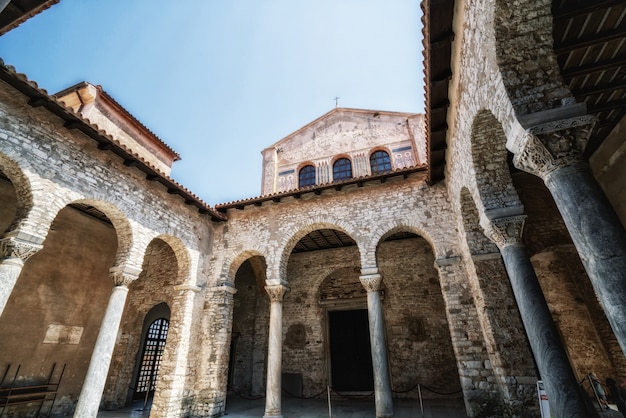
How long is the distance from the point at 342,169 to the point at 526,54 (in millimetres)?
10734

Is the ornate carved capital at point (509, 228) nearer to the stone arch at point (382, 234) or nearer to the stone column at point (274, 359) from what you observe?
the stone arch at point (382, 234)

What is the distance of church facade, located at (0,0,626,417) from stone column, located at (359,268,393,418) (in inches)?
1.6

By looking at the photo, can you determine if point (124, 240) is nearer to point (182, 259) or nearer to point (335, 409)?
point (182, 259)

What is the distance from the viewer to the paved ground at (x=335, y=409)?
7.92 metres

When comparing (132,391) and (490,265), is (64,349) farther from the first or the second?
(490,265)

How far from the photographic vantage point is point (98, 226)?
1055 centimetres

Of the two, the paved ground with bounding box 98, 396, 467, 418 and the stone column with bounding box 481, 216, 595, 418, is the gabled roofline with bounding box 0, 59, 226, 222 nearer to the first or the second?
the paved ground with bounding box 98, 396, 467, 418

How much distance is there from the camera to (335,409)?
8.96 m

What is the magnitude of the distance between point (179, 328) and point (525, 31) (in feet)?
33.9

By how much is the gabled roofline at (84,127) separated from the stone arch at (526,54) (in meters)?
7.95

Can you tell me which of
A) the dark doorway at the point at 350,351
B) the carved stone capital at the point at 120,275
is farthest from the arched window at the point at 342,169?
the carved stone capital at the point at 120,275

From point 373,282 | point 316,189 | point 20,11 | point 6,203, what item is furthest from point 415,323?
point 6,203

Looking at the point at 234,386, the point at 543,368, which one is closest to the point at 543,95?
the point at 543,368

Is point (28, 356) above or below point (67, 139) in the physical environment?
below
